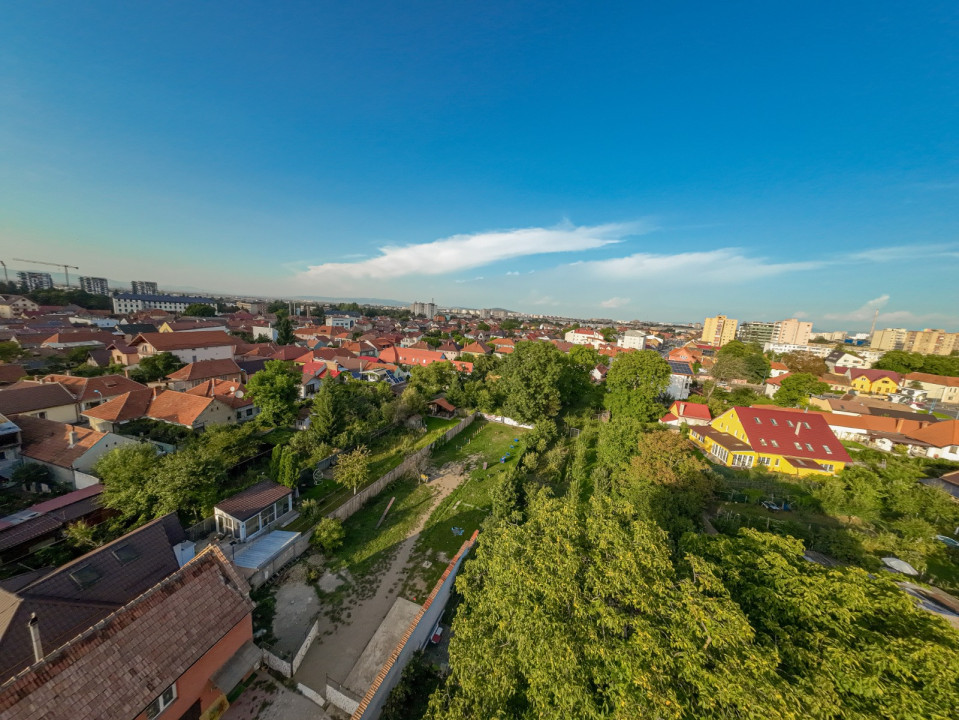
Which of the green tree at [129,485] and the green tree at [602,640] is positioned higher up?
the green tree at [602,640]

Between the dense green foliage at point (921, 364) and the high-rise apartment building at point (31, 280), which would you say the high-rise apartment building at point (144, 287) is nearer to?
the high-rise apartment building at point (31, 280)

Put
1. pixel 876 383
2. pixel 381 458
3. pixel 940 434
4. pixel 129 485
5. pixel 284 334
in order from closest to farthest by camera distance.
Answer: pixel 129 485
pixel 381 458
pixel 940 434
pixel 876 383
pixel 284 334

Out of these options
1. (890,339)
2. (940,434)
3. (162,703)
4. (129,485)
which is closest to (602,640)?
(162,703)

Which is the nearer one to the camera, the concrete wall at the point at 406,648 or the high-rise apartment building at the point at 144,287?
the concrete wall at the point at 406,648

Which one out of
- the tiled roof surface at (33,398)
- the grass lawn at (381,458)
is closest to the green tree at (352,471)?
the grass lawn at (381,458)

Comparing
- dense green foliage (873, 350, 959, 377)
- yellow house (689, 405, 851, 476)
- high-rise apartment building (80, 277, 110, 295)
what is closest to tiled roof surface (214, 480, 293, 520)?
yellow house (689, 405, 851, 476)

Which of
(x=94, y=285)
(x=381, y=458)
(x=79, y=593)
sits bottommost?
(x=381, y=458)

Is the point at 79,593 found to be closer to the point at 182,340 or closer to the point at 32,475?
the point at 32,475

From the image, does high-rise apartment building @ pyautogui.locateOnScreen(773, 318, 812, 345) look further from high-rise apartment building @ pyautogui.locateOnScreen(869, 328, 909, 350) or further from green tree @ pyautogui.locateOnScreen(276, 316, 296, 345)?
green tree @ pyautogui.locateOnScreen(276, 316, 296, 345)
